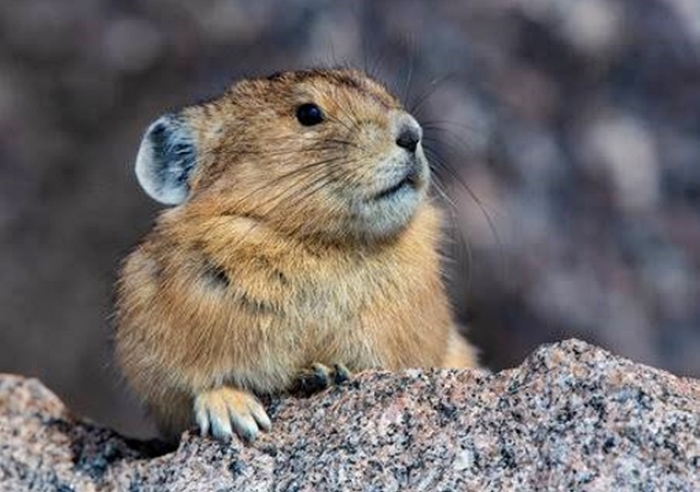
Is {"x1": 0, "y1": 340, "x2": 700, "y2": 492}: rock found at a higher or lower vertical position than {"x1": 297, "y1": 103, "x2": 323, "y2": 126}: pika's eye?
lower

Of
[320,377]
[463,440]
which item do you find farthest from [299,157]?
[463,440]

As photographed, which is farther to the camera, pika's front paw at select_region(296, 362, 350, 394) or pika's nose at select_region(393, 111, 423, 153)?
pika's nose at select_region(393, 111, 423, 153)

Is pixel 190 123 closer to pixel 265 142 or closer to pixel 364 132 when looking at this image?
pixel 265 142

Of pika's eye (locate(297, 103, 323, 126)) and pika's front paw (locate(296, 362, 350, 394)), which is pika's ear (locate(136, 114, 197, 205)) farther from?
pika's front paw (locate(296, 362, 350, 394))

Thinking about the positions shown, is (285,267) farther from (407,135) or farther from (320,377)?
(407,135)

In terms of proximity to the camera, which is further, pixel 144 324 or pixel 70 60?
pixel 70 60

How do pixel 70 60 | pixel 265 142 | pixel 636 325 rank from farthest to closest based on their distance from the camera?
1. pixel 70 60
2. pixel 636 325
3. pixel 265 142

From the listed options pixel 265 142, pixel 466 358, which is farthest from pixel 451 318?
pixel 265 142

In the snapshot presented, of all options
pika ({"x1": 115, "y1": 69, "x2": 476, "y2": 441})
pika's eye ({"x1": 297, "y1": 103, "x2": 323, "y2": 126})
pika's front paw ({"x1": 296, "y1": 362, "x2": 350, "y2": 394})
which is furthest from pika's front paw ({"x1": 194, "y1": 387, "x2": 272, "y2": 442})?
pika's eye ({"x1": 297, "y1": 103, "x2": 323, "y2": 126})

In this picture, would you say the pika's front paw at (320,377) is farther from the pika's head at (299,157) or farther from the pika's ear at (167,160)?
the pika's ear at (167,160)
